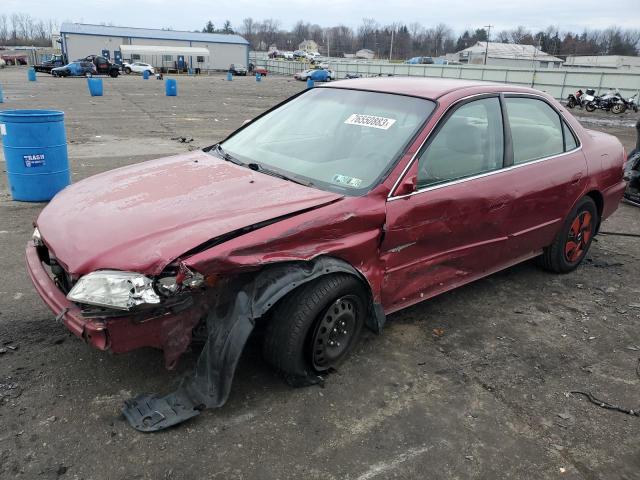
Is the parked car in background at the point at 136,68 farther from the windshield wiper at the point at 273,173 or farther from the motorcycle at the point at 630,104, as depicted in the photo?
the windshield wiper at the point at 273,173

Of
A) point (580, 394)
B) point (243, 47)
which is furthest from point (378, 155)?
point (243, 47)

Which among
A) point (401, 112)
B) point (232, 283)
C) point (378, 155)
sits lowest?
point (232, 283)

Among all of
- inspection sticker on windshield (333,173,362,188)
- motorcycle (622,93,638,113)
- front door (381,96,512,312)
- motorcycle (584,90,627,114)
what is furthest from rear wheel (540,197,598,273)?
motorcycle (622,93,638,113)

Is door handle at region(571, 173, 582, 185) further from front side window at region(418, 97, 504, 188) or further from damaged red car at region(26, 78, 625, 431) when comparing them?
front side window at region(418, 97, 504, 188)

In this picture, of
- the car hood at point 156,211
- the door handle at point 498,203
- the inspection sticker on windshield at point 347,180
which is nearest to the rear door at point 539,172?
the door handle at point 498,203

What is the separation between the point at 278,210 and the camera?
2658 millimetres

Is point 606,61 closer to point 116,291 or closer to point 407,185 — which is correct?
point 407,185

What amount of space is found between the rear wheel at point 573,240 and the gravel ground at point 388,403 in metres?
0.39

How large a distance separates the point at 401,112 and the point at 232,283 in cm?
164

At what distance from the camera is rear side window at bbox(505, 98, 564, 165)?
382 cm

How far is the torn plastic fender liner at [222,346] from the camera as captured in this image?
2459 mm

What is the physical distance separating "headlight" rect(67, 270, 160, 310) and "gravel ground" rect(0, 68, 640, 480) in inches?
26.7

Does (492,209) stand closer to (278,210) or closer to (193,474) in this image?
(278,210)

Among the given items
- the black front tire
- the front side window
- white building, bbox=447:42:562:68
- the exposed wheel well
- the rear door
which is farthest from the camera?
white building, bbox=447:42:562:68
